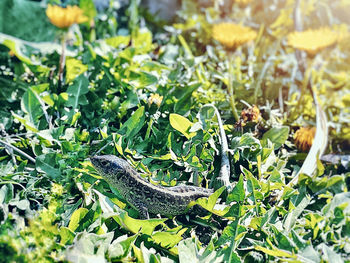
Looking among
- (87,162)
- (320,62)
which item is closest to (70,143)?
(87,162)

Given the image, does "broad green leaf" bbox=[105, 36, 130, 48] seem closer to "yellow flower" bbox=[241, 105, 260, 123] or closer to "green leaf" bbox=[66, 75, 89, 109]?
"green leaf" bbox=[66, 75, 89, 109]

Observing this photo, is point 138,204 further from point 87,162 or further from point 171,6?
point 171,6

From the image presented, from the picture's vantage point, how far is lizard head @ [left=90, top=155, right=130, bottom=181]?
6.54 ft

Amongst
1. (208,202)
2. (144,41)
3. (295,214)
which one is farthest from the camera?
(144,41)

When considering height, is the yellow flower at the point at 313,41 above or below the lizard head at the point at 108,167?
above

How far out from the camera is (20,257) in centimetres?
144

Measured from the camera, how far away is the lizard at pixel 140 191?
2002mm

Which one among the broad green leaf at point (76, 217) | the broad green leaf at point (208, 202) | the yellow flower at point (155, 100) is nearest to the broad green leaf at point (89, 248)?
the broad green leaf at point (76, 217)

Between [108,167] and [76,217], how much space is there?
0.29 meters

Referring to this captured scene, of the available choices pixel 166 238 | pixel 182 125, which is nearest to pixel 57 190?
pixel 166 238

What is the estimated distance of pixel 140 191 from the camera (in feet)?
6.66

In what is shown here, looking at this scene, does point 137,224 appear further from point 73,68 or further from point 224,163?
point 73,68

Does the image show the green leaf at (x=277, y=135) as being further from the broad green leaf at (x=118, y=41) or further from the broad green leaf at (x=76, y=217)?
the broad green leaf at (x=118, y=41)

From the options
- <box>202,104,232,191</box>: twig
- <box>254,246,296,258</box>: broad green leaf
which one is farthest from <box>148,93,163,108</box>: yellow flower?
<box>254,246,296,258</box>: broad green leaf
